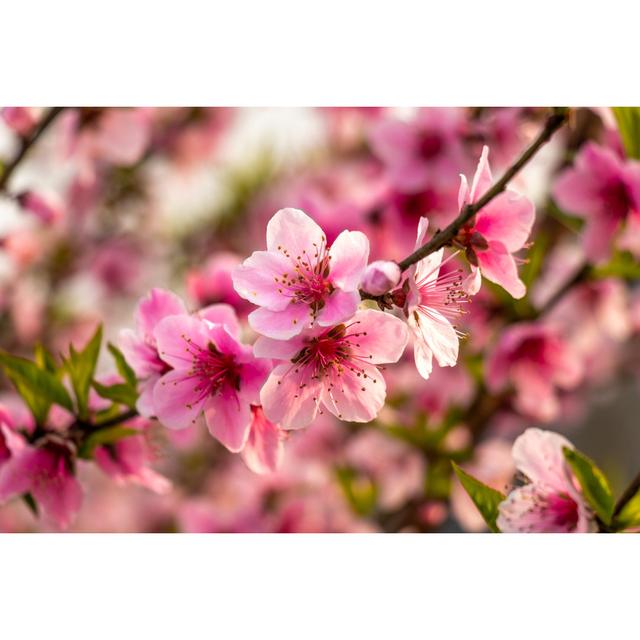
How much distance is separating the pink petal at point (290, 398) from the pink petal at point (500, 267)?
0.16 meters

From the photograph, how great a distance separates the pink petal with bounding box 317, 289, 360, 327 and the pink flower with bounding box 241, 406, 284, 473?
5.9 inches

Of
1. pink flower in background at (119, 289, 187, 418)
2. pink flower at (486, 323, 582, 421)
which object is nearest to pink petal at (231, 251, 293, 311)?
pink flower in background at (119, 289, 187, 418)

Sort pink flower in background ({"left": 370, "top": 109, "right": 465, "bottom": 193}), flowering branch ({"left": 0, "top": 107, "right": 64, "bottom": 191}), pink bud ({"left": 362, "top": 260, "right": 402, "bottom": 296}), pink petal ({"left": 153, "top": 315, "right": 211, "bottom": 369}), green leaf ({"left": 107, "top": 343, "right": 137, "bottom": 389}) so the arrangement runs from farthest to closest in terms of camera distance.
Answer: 1. pink flower in background ({"left": 370, "top": 109, "right": 465, "bottom": 193})
2. flowering branch ({"left": 0, "top": 107, "right": 64, "bottom": 191})
3. green leaf ({"left": 107, "top": 343, "right": 137, "bottom": 389})
4. pink petal ({"left": 153, "top": 315, "right": 211, "bottom": 369})
5. pink bud ({"left": 362, "top": 260, "right": 402, "bottom": 296})

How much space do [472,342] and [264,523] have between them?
435 millimetres

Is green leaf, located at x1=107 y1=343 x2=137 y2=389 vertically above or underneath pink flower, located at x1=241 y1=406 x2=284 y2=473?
above

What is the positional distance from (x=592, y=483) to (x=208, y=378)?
0.34m

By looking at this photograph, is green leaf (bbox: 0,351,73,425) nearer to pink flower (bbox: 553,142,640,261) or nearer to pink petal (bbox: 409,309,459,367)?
pink petal (bbox: 409,309,459,367)

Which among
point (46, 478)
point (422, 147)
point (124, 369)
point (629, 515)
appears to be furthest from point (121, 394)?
point (422, 147)

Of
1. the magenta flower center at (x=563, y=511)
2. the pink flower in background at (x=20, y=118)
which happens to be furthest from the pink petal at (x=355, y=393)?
the pink flower in background at (x=20, y=118)

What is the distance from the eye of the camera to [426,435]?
4.08ft

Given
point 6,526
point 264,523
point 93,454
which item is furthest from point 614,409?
point 93,454

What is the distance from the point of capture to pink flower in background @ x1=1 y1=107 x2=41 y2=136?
3.35 ft

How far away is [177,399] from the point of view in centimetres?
64

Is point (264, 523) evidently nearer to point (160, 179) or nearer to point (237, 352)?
point (237, 352)
